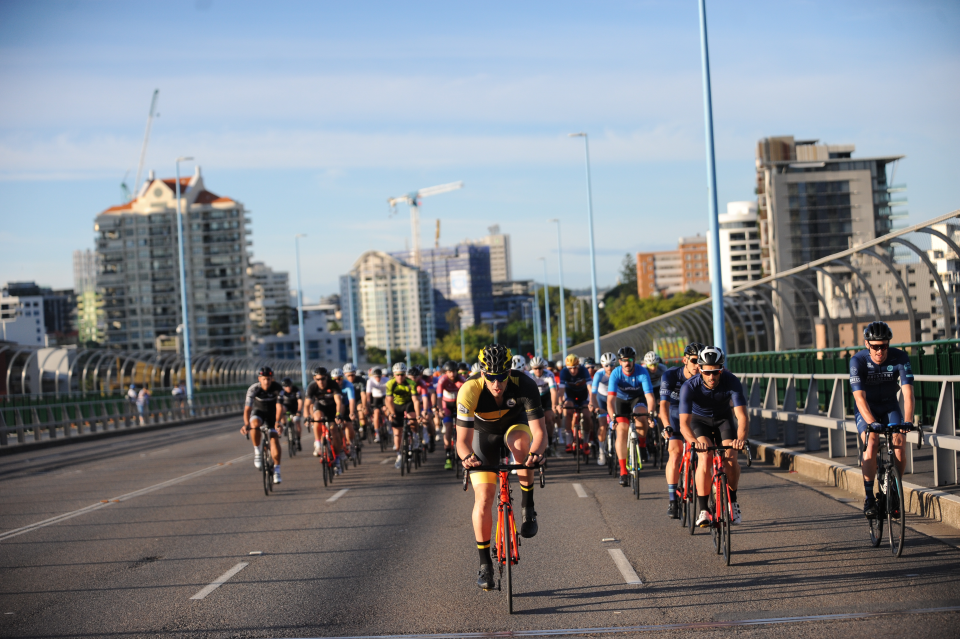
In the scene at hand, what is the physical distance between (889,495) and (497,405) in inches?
128

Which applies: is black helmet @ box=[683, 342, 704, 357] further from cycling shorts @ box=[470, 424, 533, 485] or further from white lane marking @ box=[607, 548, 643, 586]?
cycling shorts @ box=[470, 424, 533, 485]

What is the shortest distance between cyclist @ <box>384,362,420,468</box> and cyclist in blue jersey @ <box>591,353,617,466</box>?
3.27 metres

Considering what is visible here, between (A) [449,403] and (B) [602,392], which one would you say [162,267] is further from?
(B) [602,392]

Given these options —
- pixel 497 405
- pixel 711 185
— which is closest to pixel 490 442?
pixel 497 405

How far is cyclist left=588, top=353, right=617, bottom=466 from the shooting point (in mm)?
14922

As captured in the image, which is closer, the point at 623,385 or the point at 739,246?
the point at 623,385

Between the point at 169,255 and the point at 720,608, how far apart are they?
160 metres

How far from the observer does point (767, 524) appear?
32.6 feet

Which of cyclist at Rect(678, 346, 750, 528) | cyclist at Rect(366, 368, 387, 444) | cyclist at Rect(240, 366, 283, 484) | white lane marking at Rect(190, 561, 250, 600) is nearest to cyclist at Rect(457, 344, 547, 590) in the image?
cyclist at Rect(678, 346, 750, 528)

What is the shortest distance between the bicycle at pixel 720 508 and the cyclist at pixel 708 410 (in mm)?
129

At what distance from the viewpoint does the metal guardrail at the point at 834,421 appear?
1038cm

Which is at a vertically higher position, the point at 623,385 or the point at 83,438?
the point at 623,385

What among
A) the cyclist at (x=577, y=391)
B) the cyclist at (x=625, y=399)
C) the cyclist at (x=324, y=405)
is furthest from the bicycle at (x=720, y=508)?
the cyclist at (x=324, y=405)

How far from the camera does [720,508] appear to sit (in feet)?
27.1
